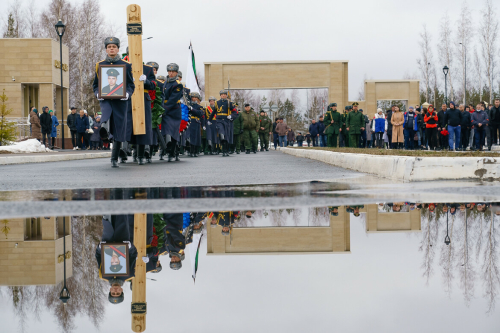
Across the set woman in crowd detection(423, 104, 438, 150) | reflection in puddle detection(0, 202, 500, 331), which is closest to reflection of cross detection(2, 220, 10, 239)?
reflection in puddle detection(0, 202, 500, 331)

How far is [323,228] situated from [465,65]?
2338 inches

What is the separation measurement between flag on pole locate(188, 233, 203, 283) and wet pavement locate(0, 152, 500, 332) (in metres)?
0.01

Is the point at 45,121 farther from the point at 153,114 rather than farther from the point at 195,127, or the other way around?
the point at 153,114

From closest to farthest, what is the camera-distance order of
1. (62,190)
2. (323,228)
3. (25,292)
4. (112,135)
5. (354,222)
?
(25,292) → (323,228) → (354,222) → (62,190) → (112,135)

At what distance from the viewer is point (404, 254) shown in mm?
3668

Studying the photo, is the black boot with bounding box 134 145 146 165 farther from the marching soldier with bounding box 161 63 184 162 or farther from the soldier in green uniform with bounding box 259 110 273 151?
the soldier in green uniform with bounding box 259 110 273 151

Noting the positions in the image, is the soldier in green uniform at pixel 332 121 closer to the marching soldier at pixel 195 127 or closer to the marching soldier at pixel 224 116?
the marching soldier at pixel 224 116

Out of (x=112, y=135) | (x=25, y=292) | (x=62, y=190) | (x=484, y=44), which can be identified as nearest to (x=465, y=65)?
(x=484, y=44)

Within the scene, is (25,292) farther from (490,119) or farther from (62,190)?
(490,119)

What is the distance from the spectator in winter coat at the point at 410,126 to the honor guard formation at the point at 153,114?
723cm

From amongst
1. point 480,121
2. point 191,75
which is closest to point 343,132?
point 480,121

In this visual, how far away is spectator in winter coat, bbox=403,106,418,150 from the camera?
2664 cm

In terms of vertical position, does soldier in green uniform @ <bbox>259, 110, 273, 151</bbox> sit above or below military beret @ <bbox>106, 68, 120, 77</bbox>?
below

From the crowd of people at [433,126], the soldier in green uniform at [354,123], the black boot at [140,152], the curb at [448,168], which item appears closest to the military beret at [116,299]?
the curb at [448,168]
